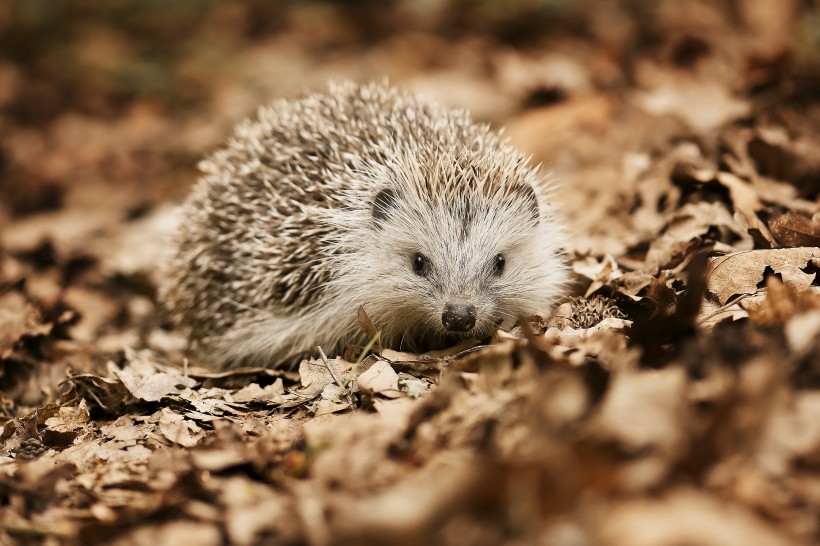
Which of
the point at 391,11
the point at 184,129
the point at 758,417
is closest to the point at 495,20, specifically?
the point at 391,11

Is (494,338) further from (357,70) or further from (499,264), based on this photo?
(357,70)

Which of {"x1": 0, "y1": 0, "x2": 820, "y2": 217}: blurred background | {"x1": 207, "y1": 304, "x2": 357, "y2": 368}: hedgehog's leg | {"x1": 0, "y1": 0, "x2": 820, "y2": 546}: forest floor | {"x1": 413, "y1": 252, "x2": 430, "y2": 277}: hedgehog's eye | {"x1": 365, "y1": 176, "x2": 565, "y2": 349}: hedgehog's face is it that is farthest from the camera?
{"x1": 0, "y1": 0, "x2": 820, "y2": 217}: blurred background

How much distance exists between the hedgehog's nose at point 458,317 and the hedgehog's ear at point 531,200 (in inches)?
39.4

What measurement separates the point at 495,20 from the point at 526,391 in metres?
8.80

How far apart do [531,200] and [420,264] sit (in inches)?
35.6

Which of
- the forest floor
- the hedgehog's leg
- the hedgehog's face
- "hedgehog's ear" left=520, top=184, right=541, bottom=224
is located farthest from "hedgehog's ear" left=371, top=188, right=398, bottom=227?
the forest floor

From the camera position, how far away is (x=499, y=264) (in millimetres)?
4961

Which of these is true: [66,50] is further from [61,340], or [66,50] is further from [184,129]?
[61,340]

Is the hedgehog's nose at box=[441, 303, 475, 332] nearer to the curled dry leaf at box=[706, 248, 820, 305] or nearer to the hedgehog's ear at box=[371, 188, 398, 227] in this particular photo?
the hedgehog's ear at box=[371, 188, 398, 227]

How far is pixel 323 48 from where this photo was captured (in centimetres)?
1128

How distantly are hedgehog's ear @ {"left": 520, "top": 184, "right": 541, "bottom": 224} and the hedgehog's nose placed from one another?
3.29ft

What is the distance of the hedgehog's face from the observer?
4.70 meters

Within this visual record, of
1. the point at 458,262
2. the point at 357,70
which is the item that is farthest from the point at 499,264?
the point at 357,70

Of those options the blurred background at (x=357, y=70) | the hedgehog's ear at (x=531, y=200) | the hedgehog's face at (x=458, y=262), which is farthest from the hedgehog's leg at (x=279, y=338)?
the blurred background at (x=357, y=70)
